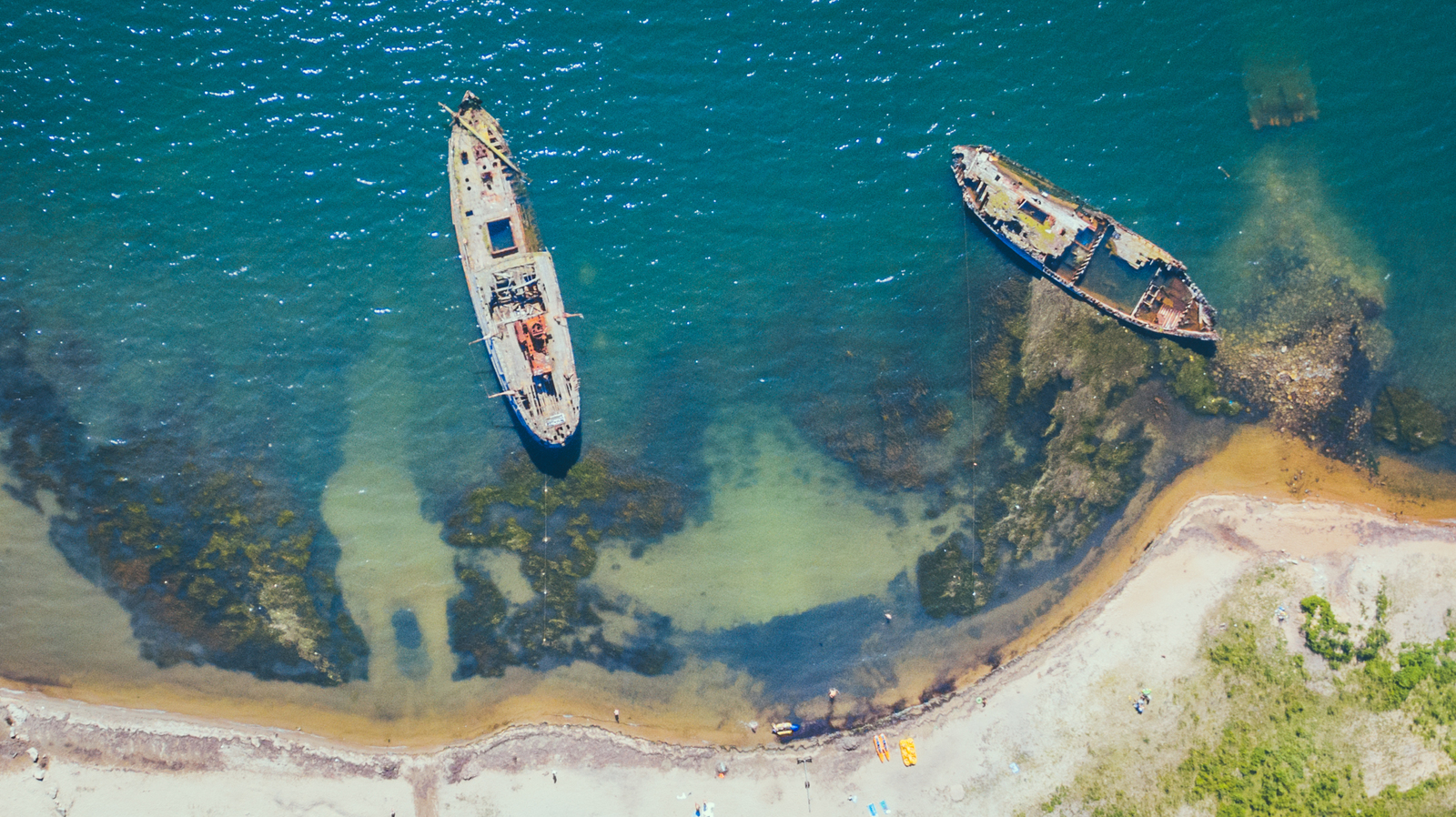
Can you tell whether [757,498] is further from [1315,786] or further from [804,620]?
[1315,786]

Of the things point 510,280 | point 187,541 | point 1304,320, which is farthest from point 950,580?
point 187,541

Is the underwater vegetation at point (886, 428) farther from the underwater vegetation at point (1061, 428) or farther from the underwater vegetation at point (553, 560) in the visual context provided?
the underwater vegetation at point (553, 560)

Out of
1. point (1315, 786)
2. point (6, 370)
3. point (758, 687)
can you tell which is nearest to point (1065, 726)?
point (1315, 786)

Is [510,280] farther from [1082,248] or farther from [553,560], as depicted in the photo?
[1082,248]

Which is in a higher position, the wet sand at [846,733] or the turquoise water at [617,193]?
the turquoise water at [617,193]

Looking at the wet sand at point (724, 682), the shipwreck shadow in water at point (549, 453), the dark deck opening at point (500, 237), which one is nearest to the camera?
the dark deck opening at point (500, 237)

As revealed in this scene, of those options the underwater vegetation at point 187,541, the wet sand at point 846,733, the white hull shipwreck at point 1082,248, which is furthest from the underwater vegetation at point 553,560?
the white hull shipwreck at point 1082,248

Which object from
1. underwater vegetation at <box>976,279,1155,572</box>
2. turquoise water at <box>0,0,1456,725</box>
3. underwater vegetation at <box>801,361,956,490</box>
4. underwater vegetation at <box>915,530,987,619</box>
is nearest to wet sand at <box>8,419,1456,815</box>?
underwater vegetation at <box>976,279,1155,572</box>
